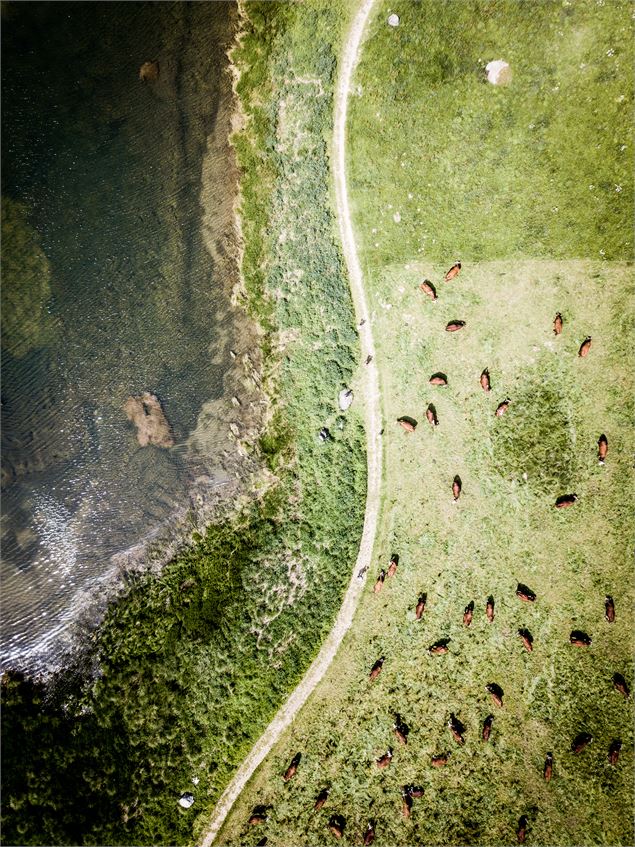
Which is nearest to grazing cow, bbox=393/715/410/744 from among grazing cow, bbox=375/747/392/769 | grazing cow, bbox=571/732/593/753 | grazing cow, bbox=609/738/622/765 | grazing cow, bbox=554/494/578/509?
grazing cow, bbox=375/747/392/769

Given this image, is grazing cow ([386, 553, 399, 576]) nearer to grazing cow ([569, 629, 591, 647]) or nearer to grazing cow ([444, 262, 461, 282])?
grazing cow ([569, 629, 591, 647])

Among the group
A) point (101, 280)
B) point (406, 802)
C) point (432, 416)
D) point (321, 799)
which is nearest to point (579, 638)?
point (406, 802)

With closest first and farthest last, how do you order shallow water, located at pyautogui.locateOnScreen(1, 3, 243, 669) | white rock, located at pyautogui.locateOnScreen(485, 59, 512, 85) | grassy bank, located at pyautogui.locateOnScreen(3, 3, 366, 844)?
1. white rock, located at pyautogui.locateOnScreen(485, 59, 512, 85)
2. grassy bank, located at pyautogui.locateOnScreen(3, 3, 366, 844)
3. shallow water, located at pyautogui.locateOnScreen(1, 3, 243, 669)

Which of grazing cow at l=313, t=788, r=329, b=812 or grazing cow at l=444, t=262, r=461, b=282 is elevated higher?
grazing cow at l=444, t=262, r=461, b=282

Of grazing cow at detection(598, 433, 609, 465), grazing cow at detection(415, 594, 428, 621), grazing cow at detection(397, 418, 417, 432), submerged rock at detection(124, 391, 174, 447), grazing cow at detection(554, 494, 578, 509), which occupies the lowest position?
grazing cow at detection(415, 594, 428, 621)

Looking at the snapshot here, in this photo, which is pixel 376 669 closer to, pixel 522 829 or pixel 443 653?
pixel 443 653

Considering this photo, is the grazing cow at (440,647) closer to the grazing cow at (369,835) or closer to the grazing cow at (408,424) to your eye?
the grazing cow at (369,835)

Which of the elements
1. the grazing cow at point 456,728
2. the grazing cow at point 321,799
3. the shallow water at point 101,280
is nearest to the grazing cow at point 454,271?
the shallow water at point 101,280

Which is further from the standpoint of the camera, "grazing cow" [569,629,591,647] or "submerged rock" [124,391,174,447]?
"submerged rock" [124,391,174,447]
